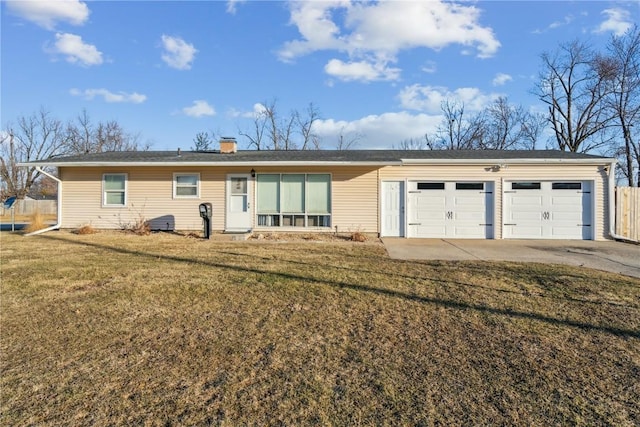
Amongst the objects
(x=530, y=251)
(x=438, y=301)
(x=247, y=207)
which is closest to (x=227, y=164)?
(x=247, y=207)

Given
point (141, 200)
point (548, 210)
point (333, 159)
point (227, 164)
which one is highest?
point (333, 159)

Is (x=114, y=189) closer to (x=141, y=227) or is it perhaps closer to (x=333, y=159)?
(x=141, y=227)

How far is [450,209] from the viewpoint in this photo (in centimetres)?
1204

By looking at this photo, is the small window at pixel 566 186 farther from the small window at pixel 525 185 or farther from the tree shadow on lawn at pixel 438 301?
the tree shadow on lawn at pixel 438 301

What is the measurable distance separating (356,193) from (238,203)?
4158 millimetres

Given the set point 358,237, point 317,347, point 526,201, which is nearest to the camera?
point 317,347

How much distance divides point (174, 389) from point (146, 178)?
11.5 metres

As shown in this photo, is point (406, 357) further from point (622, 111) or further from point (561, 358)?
point (622, 111)

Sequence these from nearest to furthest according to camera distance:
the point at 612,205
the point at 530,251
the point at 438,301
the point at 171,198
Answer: the point at 438,301, the point at 530,251, the point at 612,205, the point at 171,198

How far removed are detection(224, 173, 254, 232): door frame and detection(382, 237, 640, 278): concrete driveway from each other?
471 centimetres

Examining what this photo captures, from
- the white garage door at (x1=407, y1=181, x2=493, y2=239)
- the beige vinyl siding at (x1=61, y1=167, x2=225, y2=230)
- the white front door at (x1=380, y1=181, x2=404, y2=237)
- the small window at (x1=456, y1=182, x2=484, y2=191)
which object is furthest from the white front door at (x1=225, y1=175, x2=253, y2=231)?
the small window at (x1=456, y1=182, x2=484, y2=191)

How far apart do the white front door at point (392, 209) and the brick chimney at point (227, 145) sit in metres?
6.26

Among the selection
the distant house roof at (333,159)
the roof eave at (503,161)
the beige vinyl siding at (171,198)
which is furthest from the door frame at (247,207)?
the roof eave at (503,161)

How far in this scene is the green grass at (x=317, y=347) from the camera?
2418 mm
